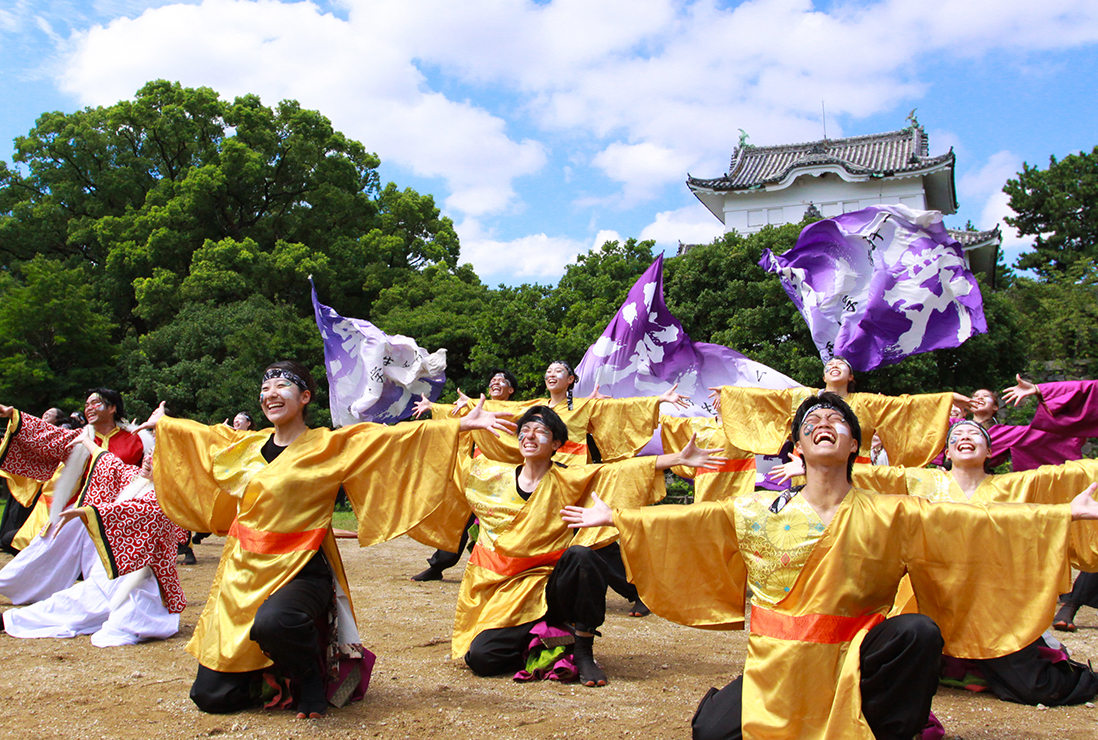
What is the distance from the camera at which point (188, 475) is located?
14.7 feet

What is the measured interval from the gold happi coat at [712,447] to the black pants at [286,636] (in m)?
3.62

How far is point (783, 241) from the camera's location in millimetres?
14672

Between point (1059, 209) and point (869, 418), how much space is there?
80.0 feet

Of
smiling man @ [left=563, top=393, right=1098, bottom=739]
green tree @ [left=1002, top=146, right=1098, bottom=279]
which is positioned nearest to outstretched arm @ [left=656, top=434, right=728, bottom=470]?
smiling man @ [left=563, top=393, right=1098, bottom=739]

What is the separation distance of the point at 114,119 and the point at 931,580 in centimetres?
2690

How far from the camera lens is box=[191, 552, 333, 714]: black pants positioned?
3.68 m

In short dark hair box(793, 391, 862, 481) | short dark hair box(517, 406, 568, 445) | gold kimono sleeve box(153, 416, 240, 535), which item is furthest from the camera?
short dark hair box(517, 406, 568, 445)

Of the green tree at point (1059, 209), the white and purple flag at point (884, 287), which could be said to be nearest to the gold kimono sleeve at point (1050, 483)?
the white and purple flag at point (884, 287)

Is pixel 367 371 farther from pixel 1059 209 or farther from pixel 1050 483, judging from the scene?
pixel 1059 209

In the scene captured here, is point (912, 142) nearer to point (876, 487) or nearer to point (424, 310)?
point (424, 310)

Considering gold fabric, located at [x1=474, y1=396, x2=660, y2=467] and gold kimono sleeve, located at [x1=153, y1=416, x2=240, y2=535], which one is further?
gold fabric, located at [x1=474, y1=396, x2=660, y2=467]

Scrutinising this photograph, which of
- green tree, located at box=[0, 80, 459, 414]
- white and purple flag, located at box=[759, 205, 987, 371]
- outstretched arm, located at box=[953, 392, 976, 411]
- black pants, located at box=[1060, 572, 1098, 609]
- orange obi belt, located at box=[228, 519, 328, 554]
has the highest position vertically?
green tree, located at box=[0, 80, 459, 414]

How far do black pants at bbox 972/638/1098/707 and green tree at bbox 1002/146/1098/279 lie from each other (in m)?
24.2

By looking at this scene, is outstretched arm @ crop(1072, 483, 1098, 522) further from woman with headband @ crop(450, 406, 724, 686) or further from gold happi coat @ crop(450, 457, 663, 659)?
gold happi coat @ crop(450, 457, 663, 659)
